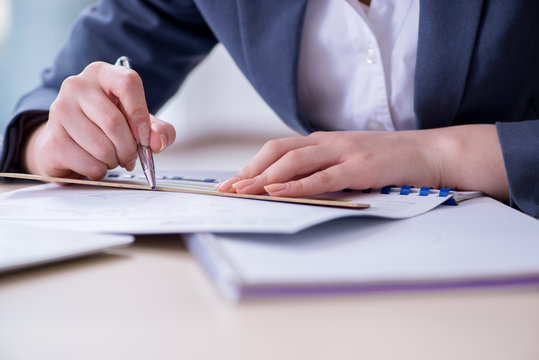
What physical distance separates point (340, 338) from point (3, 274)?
22 cm

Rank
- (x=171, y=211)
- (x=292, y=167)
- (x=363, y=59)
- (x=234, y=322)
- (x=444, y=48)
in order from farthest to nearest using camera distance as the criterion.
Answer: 1. (x=363, y=59)
2. (x=444, y=48)
3. (x=292, y=167)
4. (x=171, y=211)
5. (x=234, y=322)

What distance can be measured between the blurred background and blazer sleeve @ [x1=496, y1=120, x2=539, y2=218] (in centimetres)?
68

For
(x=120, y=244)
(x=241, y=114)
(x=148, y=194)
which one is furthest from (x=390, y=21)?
(x=241, y=114)

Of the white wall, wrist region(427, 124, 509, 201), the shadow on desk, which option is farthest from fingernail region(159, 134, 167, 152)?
the white wall

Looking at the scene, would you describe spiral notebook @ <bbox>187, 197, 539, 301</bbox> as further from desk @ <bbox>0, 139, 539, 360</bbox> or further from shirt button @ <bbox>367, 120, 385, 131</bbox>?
shirt button @ <bbox>367, 120, 385, 131</bbox>

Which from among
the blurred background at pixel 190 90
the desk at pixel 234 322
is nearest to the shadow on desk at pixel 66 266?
the desk at pixel 234 322

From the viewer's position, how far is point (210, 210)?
1.28ft

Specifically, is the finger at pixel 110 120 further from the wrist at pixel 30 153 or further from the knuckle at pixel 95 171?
the wrist at pixel 30 153

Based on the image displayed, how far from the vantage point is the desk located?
0.22 meters

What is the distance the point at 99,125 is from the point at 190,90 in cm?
167

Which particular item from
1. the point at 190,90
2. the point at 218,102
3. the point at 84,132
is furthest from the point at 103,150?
the point at 190,90

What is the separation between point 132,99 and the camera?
538 millimetres

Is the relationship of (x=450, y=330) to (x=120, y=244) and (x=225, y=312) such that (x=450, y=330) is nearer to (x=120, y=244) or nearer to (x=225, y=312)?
(x=225, y=312)

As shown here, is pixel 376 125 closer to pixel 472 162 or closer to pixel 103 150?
pixel 472 162
